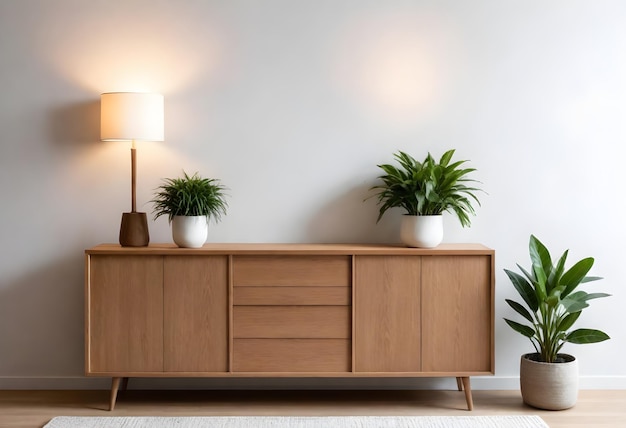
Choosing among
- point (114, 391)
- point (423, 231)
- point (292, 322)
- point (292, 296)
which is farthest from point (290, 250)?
point (114, 391)

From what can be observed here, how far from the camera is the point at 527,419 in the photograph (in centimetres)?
332

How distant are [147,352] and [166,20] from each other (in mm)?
1745

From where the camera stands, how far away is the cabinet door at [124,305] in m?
3.45

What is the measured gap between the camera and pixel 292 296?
3.47 metres

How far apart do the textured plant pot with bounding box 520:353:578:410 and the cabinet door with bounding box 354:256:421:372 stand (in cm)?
57

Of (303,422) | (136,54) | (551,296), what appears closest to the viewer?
(303,422)

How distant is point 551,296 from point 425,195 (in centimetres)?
78

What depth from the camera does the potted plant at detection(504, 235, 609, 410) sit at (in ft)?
11.3

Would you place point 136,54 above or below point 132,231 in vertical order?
above

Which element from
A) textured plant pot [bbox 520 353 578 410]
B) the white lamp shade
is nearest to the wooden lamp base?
the white lamp shade

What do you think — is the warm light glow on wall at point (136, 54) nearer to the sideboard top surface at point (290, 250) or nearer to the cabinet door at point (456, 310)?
the sideboard top surface at point (290, 250)

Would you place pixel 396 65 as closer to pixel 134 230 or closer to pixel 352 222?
pixel 352 222

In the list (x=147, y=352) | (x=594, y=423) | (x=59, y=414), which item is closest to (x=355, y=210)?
(x=147, y=352)

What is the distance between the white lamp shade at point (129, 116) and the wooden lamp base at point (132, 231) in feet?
1.28
